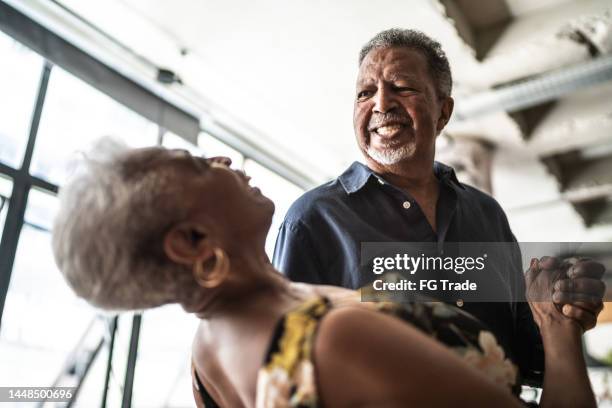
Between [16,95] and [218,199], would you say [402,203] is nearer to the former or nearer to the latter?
[218,199]

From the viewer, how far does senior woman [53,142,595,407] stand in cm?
68

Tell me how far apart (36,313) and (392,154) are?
3.11m

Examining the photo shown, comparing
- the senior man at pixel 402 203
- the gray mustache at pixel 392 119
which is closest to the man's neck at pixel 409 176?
the senior man at pixel 402 203

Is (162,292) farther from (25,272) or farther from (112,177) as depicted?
(25,272)

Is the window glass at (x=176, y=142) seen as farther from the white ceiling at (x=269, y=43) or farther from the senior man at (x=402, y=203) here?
the senior man at (x=402, y=203)

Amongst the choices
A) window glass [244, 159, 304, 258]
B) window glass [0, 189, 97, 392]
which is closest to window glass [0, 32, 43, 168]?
window glass [0, 189, 97, 392]

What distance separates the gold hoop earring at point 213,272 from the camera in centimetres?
84

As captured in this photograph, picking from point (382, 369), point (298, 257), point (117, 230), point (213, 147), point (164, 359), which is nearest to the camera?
point (382, 369)

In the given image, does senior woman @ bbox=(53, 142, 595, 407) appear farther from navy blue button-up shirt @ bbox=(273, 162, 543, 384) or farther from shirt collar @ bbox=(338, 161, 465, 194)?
shirt collar @ bbox=(338, 161, 465, 194)

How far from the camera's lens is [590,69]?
159 inches

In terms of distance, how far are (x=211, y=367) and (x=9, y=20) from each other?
→ 3.53 meters

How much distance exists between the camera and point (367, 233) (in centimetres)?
138

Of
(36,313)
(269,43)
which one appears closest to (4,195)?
(36,313)

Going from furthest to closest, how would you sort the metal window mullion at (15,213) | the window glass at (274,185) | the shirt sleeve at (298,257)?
the window glass at (274,185)
the metal window mullion at (15,213)
the shirt sleeve at (298,257)
